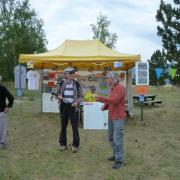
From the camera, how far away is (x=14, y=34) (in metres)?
41.2

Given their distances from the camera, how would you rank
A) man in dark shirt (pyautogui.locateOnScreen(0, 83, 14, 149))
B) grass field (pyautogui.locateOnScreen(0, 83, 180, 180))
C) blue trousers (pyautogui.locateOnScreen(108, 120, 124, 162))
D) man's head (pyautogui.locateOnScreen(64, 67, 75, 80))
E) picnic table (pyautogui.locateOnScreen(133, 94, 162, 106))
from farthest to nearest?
picnic table (pyautogui.locateOnScreen(133, 94, 162, 106))
man in dark shirt (pyautogui.locateOnScreen(0, 83, 14, 149))
man's head (pyautogui.locateOnScreen(64, 67, 75, 80))
blue trousers (pyautogui.locateOnScreen(108, 120, 124, 162))
grass field (pyautogui.locateOnScreen(0, 83, 180, 180))

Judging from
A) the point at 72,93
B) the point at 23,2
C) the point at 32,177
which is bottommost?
the point at 32,177

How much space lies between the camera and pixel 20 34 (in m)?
42.0

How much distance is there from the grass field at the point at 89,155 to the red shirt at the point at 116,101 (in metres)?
0.95

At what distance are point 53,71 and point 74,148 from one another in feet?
25.4

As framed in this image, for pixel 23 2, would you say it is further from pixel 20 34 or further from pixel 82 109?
pixel 82 109

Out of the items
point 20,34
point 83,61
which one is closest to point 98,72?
point 83,61

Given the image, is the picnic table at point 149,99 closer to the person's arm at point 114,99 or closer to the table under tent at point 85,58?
the table under tent at point 85,58

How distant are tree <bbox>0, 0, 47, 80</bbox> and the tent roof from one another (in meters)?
24.8

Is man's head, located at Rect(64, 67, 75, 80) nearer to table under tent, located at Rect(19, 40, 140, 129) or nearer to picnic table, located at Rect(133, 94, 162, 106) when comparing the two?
table under tent, located at Rect(19, 40, 140, 129)

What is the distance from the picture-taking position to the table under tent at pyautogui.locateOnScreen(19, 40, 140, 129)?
1432 cm

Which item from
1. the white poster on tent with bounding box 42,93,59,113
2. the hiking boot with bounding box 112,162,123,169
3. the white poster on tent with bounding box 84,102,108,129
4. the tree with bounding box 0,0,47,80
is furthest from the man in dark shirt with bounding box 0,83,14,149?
the tree with bounding box 0,0,47,80

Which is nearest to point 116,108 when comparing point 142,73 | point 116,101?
point 116,101

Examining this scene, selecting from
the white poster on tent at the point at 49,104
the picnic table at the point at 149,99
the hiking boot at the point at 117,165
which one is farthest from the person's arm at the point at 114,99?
the picnic table at the point at 149,99
